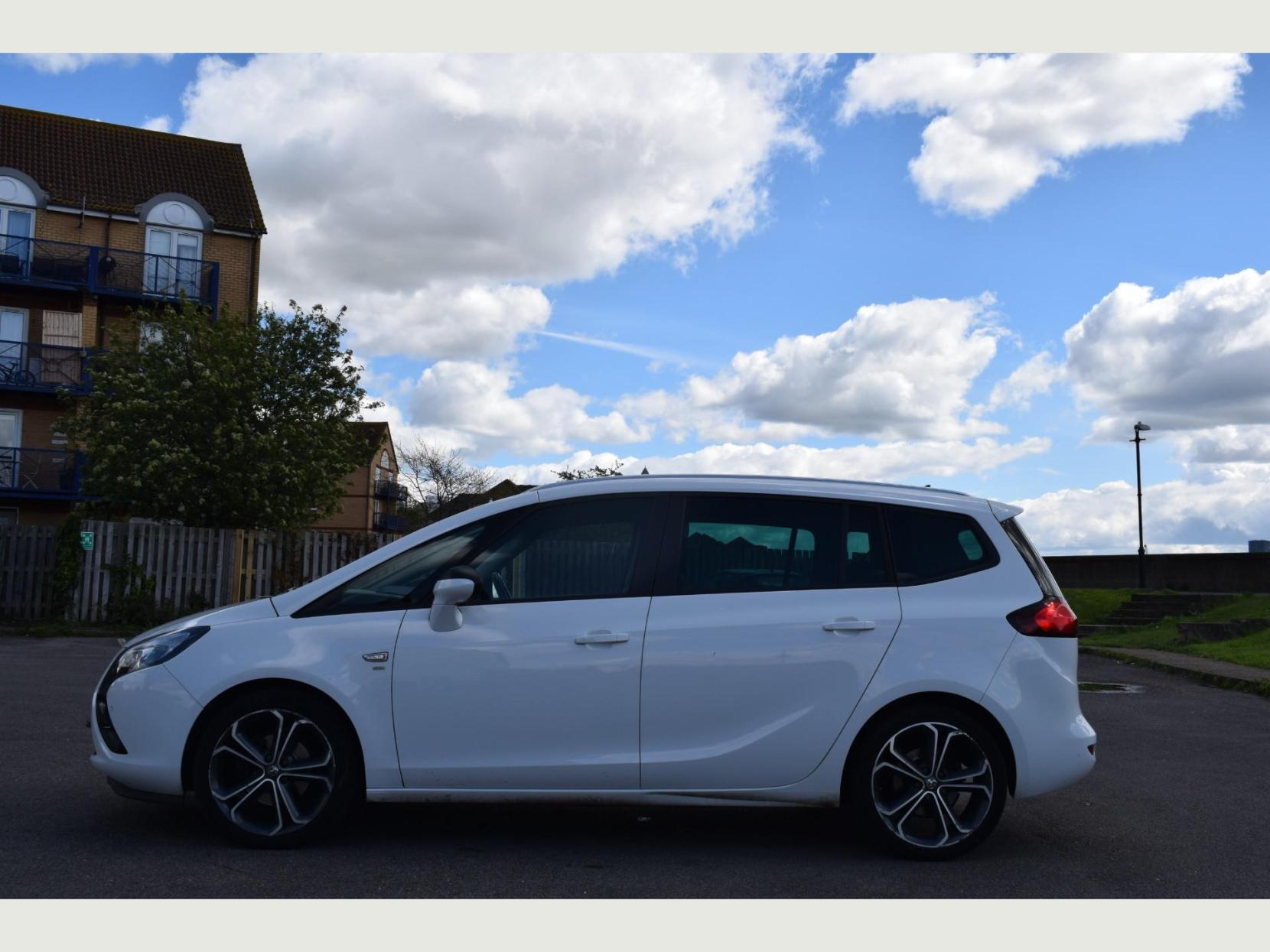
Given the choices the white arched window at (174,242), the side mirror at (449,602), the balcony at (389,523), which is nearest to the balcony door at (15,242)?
the white arched window at (174,242)

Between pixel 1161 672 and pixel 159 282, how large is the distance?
30.0 meters

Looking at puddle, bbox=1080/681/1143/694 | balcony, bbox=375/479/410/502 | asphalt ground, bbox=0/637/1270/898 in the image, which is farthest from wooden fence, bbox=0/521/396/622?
balcony, bbox=375/479/410/502

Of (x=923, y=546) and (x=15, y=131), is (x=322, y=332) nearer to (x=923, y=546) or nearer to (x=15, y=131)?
(x=15, y=131)

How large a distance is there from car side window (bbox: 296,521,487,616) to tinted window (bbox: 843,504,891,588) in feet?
5.74

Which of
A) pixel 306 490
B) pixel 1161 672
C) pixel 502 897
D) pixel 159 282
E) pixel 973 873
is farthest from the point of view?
pixel 159 282

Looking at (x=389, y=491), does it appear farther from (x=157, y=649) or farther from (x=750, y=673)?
(x=750, y=673)

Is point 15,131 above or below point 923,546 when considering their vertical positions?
above

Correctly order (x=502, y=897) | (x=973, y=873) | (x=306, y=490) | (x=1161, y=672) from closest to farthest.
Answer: (x=502, y=897)
(x=973, y=873)
(x=1161, y=672)
(x=306, y=490)

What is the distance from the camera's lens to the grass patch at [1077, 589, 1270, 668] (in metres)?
18.1

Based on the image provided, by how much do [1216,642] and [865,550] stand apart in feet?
62.7

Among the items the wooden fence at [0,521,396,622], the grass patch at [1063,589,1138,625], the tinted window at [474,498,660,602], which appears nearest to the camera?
the tinted window at [474,498,660,602]

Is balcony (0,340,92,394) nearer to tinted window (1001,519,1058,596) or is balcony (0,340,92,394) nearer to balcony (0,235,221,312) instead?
balcony (0,235,221,312)

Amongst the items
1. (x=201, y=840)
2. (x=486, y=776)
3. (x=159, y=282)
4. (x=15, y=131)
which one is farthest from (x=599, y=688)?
(x=15, y=131)

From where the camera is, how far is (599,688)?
5.21m
